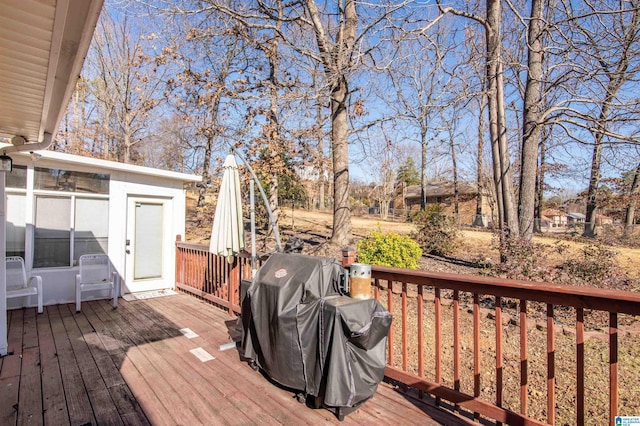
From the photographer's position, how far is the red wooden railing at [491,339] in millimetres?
1729

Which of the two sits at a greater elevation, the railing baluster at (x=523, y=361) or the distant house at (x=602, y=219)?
the distant house at (x=602, y=219)

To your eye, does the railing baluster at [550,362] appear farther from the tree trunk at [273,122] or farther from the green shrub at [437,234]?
the tree trunk at [273,122]

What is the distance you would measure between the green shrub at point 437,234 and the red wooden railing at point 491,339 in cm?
254

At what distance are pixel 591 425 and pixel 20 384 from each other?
15.4ft

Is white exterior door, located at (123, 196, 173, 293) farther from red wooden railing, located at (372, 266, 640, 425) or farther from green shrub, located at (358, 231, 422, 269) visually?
red wooden railing, located at (372, 266, 640, 425)

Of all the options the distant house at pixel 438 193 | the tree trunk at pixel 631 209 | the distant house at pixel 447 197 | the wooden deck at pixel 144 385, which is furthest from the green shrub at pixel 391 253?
the distant house at pixel 438 193

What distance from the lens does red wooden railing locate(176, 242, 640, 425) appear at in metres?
1.73

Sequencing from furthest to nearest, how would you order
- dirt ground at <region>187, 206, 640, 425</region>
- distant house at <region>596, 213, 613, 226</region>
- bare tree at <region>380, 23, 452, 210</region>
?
distant house at <region>596, 213, 613, 226</region>
bare tree at <region>380, 23, 452, 210</region>
dirt ground at <region>187, 206, 640, 425</region>

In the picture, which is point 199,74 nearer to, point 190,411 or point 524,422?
point 190,411

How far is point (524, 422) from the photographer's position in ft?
6.13

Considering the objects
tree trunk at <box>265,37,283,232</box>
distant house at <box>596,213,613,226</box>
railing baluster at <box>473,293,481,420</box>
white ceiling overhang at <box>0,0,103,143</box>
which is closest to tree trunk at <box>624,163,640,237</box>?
distant house at <box>596,213,613,226</box>

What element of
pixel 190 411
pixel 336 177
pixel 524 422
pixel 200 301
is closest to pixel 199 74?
pixel 336 177

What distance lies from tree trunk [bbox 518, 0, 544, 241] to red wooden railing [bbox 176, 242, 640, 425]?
7.74 feet

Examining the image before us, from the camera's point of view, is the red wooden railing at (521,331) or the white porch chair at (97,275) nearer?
the red wooden railing at (521,331)
